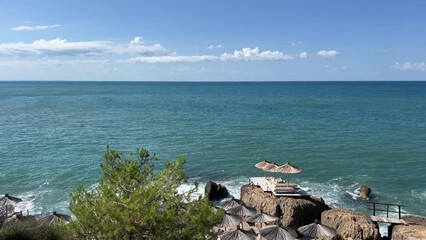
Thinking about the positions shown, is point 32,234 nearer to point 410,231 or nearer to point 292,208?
point 292,208

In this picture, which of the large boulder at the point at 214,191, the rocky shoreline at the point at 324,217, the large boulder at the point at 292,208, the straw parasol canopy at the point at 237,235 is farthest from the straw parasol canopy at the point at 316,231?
the large boulder at the point at 214,191

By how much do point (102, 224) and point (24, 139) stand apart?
50564 millimetres

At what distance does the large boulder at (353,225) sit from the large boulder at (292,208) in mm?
1543

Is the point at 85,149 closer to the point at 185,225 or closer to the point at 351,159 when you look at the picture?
the point at 351,159

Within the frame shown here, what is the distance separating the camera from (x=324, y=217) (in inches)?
976

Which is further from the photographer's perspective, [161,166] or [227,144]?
[227,144]

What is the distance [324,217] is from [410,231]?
186 inches

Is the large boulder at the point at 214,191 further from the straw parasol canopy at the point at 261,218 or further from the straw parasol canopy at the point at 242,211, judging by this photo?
the straw parasol canopy at the point at 261,218

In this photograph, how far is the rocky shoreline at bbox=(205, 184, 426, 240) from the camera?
75.6 feet

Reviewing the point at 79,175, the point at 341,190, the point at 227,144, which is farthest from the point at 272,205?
the point at 227,144

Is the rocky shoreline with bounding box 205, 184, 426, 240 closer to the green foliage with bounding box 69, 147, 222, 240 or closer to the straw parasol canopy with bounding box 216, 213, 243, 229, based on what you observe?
the straw parasol canopy with bounding box 216, 213, 243, 229

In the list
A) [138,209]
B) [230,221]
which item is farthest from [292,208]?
[138,209]

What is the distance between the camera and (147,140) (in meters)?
57.0

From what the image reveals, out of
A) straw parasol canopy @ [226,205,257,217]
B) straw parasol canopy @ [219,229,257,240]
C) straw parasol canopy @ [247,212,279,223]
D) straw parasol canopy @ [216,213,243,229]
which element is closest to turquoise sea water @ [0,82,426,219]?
straw parasol canopy @ [226,205,257,217]
